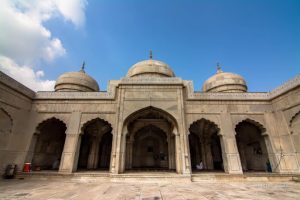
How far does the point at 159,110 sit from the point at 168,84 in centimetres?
215

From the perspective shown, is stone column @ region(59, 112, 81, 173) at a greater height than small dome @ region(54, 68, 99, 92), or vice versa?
small dome @ region(54, 68, 99, 92)

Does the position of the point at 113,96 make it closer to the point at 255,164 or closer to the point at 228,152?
the point at 228,152

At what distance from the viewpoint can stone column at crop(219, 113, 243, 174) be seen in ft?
33.3

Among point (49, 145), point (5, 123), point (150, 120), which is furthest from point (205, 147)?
point (5, 123)

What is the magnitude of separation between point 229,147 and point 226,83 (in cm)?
873

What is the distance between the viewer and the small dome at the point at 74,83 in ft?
54.7

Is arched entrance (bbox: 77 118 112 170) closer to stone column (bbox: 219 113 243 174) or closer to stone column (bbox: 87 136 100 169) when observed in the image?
stone column (bbox: 87 136 100 169)

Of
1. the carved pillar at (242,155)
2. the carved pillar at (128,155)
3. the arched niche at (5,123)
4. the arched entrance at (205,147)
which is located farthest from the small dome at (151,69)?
the arched niche at (5,123)

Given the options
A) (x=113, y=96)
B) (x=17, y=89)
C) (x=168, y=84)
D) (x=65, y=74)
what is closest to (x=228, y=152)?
A: (x=168, y=84)

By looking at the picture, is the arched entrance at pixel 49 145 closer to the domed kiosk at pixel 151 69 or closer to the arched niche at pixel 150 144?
the arched niche at pixel 150 144

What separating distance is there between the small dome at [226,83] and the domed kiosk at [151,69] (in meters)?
→ 5.55

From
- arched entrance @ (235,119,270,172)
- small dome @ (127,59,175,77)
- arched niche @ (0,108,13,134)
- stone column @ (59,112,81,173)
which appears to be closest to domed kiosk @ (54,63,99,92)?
small dome @ (127,59,175,77)

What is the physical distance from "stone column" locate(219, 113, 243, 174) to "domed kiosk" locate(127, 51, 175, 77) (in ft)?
22.2

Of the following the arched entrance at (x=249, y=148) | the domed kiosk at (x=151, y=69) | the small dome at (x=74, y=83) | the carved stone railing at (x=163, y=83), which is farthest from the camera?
the small dome at (x=74, y=83)
